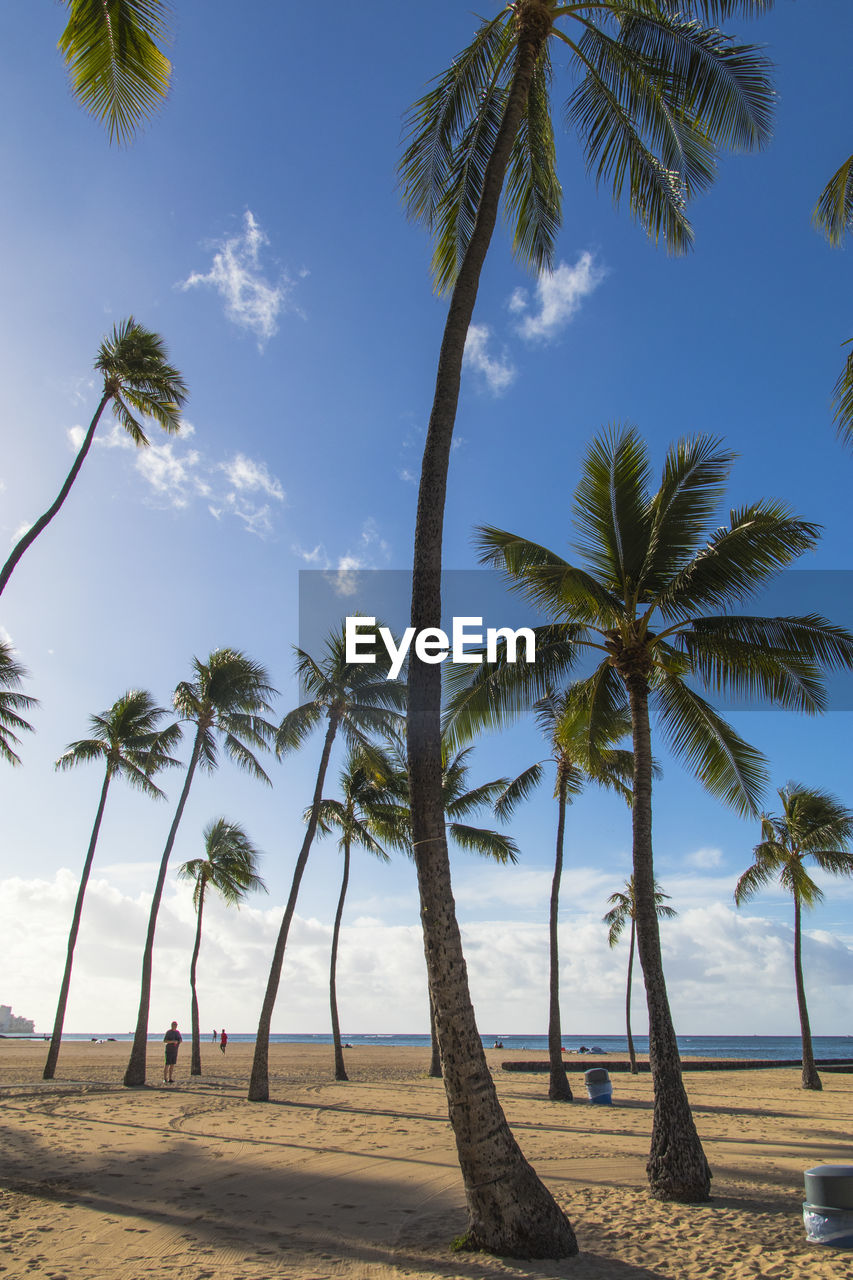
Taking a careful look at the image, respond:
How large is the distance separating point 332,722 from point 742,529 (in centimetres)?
1274

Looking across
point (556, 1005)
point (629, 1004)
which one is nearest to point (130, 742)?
point (556, 1005)

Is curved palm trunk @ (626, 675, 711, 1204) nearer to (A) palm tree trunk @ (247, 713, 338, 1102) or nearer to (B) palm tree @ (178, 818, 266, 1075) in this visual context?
(A) palm tree trunk @ (247, 713, 338, 1102)

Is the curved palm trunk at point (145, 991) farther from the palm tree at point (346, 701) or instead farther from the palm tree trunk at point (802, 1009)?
the palm tree trunk at point (802, 1009)

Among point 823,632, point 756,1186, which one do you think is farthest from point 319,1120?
point 823,632

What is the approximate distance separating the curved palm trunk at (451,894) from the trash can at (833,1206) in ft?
7.21

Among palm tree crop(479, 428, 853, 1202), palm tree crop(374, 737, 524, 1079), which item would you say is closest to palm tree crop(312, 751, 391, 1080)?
palm tree crop(374, 737, 524, 1079)

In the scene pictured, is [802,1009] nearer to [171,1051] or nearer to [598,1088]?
[598,1088]

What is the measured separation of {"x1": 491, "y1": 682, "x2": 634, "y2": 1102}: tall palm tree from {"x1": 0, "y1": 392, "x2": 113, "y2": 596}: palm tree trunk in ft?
28.3

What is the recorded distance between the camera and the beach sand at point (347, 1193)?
6000 mm

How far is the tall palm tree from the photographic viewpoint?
13016 millimetres

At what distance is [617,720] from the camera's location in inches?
530

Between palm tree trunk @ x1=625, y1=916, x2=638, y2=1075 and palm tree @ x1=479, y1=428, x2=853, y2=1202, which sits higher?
palm tree @ x1=479, y1=428, x2=853, y2=1202

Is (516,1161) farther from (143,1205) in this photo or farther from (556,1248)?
(143,1205)

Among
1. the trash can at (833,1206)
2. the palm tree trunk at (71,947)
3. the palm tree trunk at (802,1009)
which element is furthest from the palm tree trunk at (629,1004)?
the trash can at (833,1206)
